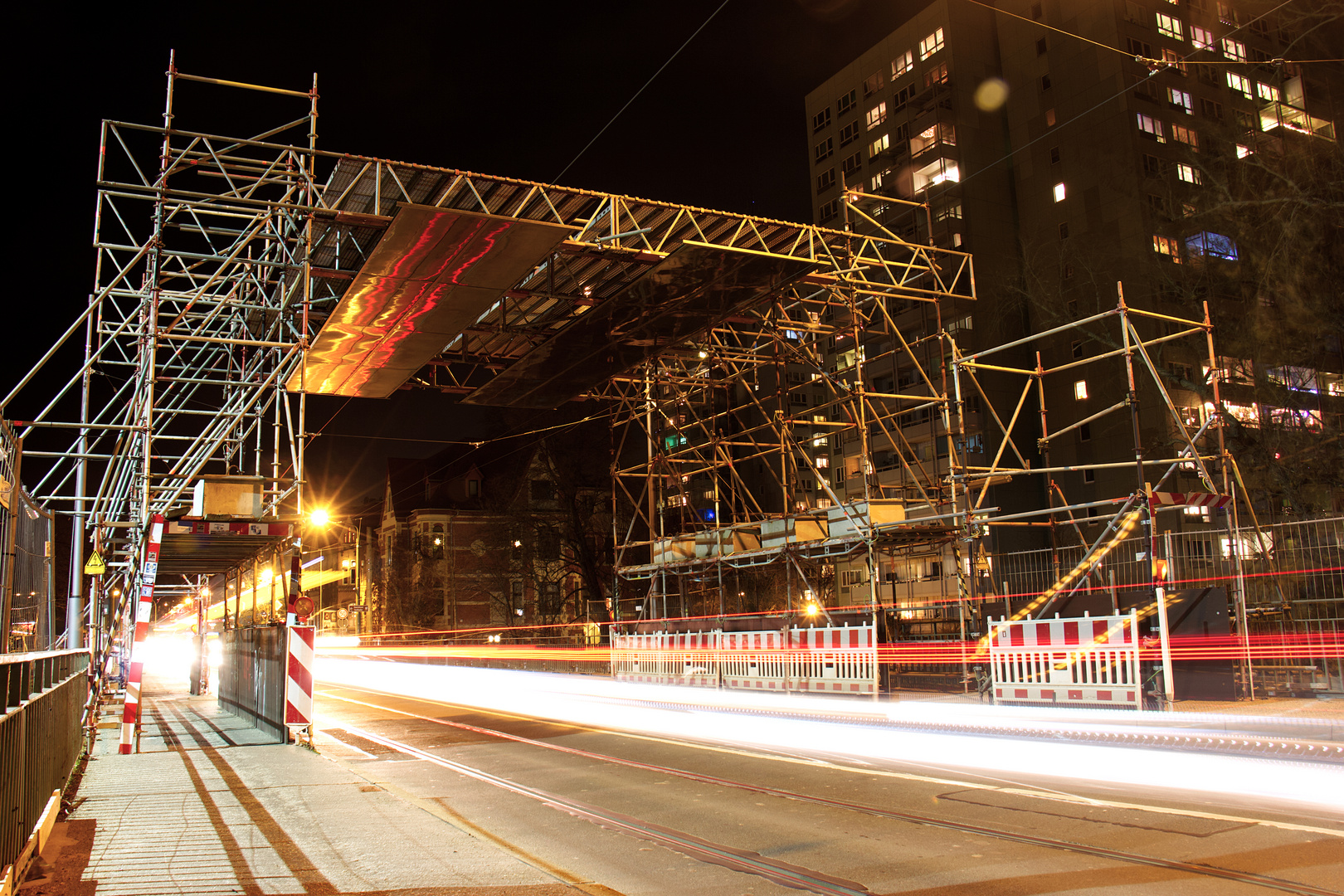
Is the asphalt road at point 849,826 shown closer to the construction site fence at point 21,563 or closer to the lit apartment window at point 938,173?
the construction site fence at point 21,563

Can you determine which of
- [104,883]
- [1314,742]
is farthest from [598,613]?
[104,883]

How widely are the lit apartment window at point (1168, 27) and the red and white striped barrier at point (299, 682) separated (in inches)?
2413

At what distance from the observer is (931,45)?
6469cm

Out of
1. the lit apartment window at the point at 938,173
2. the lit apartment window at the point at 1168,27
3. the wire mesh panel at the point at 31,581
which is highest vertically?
the lit apartment window at the point at 1168,27

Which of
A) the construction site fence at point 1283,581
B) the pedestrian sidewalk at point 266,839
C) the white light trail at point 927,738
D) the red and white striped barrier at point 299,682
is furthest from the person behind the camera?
the construction site fence at point 1283,581

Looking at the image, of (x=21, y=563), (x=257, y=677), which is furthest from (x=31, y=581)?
(x=257, y=677)

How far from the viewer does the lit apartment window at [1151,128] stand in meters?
55.0

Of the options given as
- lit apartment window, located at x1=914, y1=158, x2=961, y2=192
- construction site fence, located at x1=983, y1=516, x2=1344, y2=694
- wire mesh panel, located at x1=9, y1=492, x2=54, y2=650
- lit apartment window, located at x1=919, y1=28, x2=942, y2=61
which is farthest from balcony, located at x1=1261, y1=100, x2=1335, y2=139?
wire mesh panel, located at x1=9, y1=492, x2=54, y2=650

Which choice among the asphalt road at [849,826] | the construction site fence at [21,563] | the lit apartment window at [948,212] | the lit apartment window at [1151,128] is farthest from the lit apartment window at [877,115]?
the construction site fence at [21,563]

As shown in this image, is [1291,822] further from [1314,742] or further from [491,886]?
[491,886]

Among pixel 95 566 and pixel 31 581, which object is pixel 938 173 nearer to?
pixel 95 566

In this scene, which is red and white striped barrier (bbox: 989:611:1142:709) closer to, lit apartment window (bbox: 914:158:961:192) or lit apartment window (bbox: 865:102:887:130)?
lit apartment window (bbox: 914:158:961:192)

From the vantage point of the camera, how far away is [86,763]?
1090 cm

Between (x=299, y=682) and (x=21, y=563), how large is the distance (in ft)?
17.3
